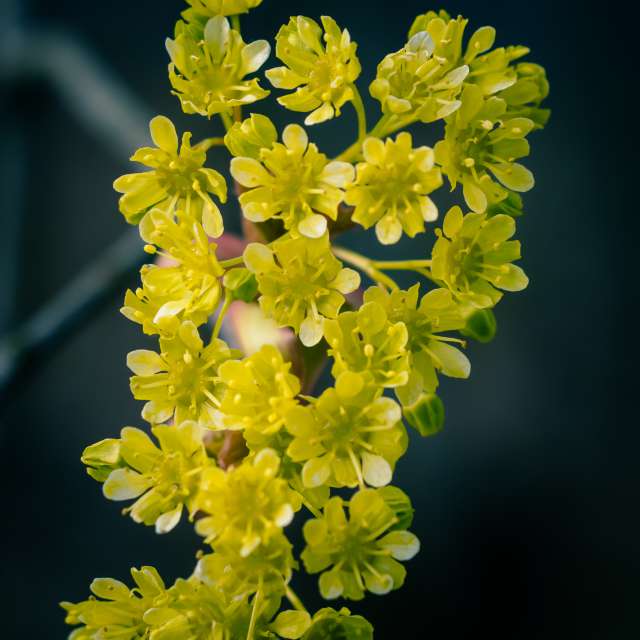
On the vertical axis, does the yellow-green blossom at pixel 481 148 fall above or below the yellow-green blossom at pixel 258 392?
above

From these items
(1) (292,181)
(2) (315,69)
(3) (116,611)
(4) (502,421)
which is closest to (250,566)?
(3) (116,611)

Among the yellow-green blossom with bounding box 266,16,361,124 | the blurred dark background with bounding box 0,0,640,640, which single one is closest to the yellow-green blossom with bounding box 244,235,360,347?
the yellow-green blossom with bounding box 266,16,361,124

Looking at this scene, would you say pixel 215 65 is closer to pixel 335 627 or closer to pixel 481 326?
pixel 481 326

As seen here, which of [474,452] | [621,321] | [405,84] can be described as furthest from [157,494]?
[621,321]

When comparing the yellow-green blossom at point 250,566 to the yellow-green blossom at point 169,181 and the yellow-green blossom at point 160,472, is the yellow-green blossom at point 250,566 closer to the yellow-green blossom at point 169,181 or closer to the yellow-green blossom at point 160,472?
the yellow-green blossom at point 160,472

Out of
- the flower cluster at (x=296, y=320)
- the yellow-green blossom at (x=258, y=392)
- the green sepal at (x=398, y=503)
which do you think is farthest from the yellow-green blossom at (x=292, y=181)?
the green sepal at (x=398, y=503)

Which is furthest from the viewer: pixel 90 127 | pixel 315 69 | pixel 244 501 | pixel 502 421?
pixel 502 421

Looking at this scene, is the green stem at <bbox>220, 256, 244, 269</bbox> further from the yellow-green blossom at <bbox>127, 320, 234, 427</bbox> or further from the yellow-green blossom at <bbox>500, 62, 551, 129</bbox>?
the yellow-green blossom at <bbox>500, 62, 551, 129</bbox>
